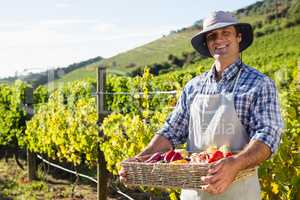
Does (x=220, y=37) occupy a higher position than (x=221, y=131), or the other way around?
(x=220, y=37)

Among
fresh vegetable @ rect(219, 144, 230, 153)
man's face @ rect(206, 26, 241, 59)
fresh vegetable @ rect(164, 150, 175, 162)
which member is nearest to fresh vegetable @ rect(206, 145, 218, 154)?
fresh vegetable @ rect(219, 144, 230, 153)

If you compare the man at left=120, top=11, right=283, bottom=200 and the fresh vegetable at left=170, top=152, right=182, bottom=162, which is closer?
the man at left=120, top=11, right=283, bottom=200

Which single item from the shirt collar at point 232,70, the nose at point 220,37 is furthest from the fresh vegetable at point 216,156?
the nose at point 220,37

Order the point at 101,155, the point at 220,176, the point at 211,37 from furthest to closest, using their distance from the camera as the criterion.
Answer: the point at 101,155 → the point at 211,37 → the point at 220,176

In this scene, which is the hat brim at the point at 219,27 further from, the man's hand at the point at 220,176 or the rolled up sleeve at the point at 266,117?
the man's hand at the point at 220,176

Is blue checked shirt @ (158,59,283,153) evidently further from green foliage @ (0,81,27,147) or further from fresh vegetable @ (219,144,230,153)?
green foliage @ (0,81,27,147)

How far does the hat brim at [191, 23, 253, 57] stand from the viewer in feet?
8.50

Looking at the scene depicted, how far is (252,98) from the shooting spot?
97.7 inches

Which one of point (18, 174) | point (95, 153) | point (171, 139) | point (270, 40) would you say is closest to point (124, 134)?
point (95, 153)

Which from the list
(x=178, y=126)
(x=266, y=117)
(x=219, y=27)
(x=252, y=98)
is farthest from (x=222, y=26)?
(x=178, y=126)

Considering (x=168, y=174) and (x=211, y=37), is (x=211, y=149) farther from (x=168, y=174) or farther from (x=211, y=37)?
(x=211, y=37)

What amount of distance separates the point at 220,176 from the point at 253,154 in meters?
0.23

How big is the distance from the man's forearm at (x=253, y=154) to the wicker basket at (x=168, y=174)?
0.24ft

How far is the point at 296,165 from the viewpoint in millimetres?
4043
